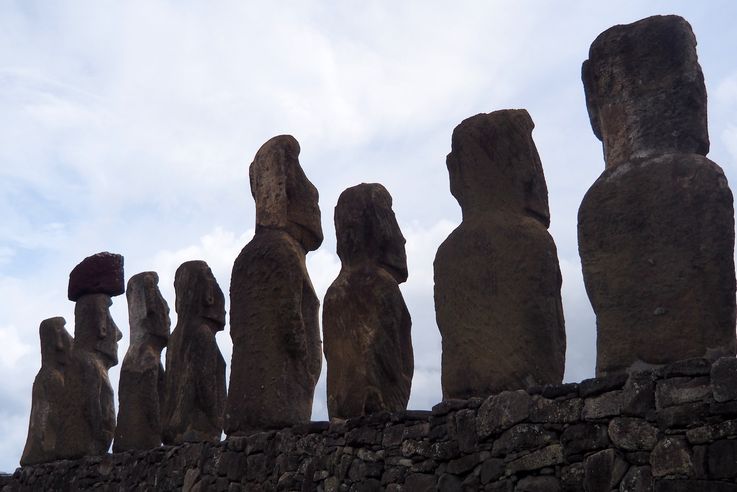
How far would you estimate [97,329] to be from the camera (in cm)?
1534

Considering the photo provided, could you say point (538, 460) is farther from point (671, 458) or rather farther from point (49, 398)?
point (49, 398)

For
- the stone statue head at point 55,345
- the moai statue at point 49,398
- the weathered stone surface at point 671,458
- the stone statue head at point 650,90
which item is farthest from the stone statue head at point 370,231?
the stone statue head at point 55,345

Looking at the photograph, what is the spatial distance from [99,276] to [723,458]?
10.8m

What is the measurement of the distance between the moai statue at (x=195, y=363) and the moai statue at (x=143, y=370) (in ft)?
2.97

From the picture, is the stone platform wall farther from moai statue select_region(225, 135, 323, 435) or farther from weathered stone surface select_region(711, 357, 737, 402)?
moai statue select_region(225, 135, 323, 435)

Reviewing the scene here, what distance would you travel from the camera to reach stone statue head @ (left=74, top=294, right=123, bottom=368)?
1531 cm

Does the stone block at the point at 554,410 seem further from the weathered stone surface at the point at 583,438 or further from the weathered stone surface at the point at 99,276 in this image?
the weathered stone surface at the point at 99,276

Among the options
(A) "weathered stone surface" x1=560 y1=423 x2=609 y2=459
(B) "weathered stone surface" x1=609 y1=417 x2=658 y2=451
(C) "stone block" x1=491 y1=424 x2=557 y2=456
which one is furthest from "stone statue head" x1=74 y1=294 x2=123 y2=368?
(B) "weathered stone surface" x1=609 y1=417 x2=658 y2=451

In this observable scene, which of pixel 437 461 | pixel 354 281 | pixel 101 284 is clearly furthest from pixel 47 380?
pixel 437 461

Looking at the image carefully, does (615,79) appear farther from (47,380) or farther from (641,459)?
(47,380)

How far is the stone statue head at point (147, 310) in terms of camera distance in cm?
1404

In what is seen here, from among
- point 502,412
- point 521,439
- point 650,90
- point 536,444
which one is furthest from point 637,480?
point 650,90

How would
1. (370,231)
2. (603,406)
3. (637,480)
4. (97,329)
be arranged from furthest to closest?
(97,329) < (370,231) < (603,406) < (637,480)

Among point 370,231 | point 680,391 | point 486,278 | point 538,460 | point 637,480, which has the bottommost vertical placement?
point 637,480
